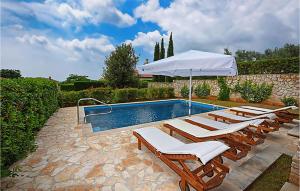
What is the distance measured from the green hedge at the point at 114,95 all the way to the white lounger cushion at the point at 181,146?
357 inches

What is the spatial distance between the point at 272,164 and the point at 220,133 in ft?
4.10

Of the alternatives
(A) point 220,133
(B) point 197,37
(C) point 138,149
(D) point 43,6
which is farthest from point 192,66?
(B) point 197,37

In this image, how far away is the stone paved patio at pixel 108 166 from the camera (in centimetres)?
282

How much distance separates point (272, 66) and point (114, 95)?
12799 millimetres

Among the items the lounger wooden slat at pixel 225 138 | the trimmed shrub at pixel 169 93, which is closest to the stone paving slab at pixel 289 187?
the lounger wooden slat at pixel 225 138

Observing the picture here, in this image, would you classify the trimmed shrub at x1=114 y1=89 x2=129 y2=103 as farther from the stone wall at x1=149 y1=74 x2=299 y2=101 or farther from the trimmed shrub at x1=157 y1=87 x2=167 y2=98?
the stone wall at x1=149 y1=74 x2=299 y2=101

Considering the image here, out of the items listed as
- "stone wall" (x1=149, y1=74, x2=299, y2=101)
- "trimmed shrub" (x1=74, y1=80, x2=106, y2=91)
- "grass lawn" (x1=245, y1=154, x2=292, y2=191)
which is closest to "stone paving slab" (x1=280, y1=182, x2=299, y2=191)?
"grass lawn" (x1=245, y1=154, x2=292, y2=191)

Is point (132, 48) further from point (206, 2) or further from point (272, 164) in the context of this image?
point (272, 164)

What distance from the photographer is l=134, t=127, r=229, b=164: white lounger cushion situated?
90.5 inches

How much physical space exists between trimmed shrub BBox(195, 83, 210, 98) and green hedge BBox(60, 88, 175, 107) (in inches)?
127

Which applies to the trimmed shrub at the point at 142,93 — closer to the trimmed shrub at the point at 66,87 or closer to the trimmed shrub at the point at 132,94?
the trimmed shrub at the point at 132,94

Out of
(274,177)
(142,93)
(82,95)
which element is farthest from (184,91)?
(274,177)

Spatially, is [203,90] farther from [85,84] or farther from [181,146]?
[181,146]

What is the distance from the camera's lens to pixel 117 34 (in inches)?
734
